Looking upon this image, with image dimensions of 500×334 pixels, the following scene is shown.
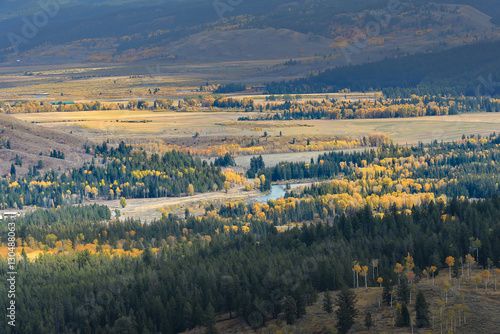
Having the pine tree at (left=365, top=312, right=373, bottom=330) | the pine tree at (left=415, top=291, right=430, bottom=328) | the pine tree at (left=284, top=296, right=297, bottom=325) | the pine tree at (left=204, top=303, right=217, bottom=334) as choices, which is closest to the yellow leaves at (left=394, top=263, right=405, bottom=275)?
the pine tree at (left=284, top=296, right=297, bottom=325)

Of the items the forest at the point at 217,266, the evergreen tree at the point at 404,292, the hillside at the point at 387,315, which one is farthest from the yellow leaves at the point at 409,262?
the evergreen tree at the point at 404,292

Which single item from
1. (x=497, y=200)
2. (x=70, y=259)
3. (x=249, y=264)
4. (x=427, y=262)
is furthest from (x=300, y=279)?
(x=497, y=200)

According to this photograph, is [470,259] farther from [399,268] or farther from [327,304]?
[327,304]

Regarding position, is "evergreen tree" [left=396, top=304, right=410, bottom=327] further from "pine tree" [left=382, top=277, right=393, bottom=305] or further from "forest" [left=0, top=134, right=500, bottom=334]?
"pine tree" [left=382, top=277, right=393, bottom=305]

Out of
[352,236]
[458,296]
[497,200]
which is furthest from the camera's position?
[497,200]

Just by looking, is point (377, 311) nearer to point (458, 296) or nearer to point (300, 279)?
point (458, 296)

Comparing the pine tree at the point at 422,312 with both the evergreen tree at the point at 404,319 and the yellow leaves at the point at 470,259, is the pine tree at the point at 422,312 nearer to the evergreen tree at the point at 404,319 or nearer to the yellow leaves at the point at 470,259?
the evergreen tree at the point at 404,319
